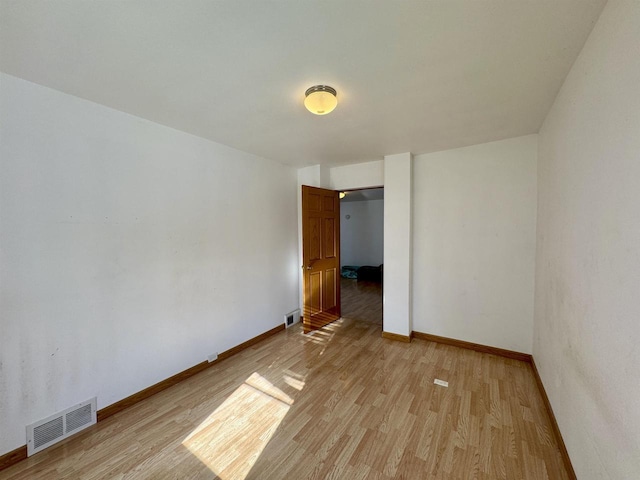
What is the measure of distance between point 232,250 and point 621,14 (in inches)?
126

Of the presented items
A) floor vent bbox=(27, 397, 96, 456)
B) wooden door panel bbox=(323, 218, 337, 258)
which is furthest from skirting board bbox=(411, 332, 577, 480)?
floor vent bbox=(27, 397, 96, 456)

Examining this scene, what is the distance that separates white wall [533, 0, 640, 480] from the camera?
36.5 inches

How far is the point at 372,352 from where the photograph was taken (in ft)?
9.80

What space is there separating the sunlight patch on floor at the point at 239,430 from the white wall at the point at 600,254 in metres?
1.85

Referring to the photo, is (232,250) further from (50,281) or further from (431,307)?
(431,307)

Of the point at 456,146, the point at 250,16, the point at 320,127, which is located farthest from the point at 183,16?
the point at 456,146

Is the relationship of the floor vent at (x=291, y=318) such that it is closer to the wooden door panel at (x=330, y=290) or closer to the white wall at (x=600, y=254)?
the wooden door panel at (x=330, y=290)

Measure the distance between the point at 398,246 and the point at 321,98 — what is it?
7.17 feet

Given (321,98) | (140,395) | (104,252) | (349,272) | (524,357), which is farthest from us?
(349,272)

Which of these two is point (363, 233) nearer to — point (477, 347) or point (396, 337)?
point (396, 337)

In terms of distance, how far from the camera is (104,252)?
6.51 ft

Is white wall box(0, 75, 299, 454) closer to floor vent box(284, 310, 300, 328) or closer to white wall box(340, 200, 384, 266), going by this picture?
floor vent box(284, 310, 300, 328)

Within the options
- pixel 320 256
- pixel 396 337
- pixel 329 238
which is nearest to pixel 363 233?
pixel 329 238

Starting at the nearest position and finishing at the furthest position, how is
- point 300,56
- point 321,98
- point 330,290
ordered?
point 300,56 → point 321,98 → point 330,290
